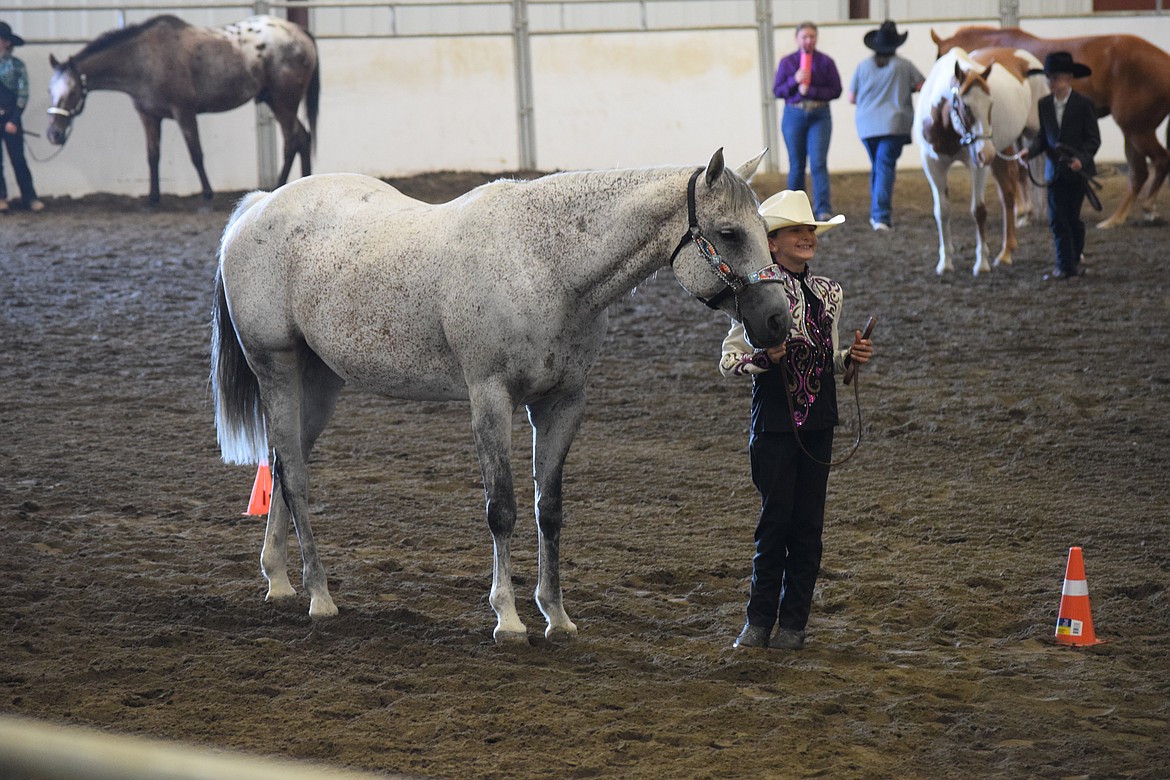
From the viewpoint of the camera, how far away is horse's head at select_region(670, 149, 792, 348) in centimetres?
384

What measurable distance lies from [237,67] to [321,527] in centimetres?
1184

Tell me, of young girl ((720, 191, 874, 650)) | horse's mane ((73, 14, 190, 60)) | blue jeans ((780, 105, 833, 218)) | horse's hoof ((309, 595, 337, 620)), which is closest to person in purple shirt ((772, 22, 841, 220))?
blue jeans ((780, 105, 833, 218))

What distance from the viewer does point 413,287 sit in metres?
4.25

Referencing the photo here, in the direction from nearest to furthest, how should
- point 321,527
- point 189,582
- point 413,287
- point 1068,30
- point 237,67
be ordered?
point 413,287
point 189,582
point 321,527
point 237,67
point 1068,30

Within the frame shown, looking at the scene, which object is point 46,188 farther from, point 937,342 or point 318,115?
point 937,342

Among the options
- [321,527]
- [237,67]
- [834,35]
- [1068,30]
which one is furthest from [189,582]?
[1068,30]

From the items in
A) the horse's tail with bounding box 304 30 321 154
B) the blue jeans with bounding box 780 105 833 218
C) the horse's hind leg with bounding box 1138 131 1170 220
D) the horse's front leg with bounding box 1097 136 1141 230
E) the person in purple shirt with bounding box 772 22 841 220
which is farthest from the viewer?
the horse's tail with bounding box 304 30 321 154

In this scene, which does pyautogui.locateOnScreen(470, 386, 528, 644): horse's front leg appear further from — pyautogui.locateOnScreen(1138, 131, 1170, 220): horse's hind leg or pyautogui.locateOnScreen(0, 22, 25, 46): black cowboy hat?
pyautogui.locateOnScreen(0, 22, 25, 46): black cowboy hat

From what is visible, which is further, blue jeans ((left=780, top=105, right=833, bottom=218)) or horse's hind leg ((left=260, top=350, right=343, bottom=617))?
blue jeans ((left=780, top=105, right=833, bottom=218))

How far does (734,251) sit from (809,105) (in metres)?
10.0

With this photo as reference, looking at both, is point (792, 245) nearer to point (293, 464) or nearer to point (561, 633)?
point (561, 633)

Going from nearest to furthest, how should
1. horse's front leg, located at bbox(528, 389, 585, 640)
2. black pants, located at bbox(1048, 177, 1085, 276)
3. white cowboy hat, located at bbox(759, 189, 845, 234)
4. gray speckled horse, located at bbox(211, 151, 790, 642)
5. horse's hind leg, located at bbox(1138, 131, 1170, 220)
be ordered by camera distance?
gray speckled horse, located at bbox(211, 151, 790, 642)
white cowboy hat, located at bbox(759, 189, 845, 234)
horse's front leg, located at bbox(528, 389, 585, 640)
black pants, located at bbox(1048, 177, 1085, 276)
horse's hind leg, located at bbox(1138, 131, 1170, 220)

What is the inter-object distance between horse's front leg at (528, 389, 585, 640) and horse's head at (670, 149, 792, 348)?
0.69m

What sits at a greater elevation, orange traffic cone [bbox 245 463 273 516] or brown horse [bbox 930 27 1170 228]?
brown horse [bbox 930 27 1170 228]
